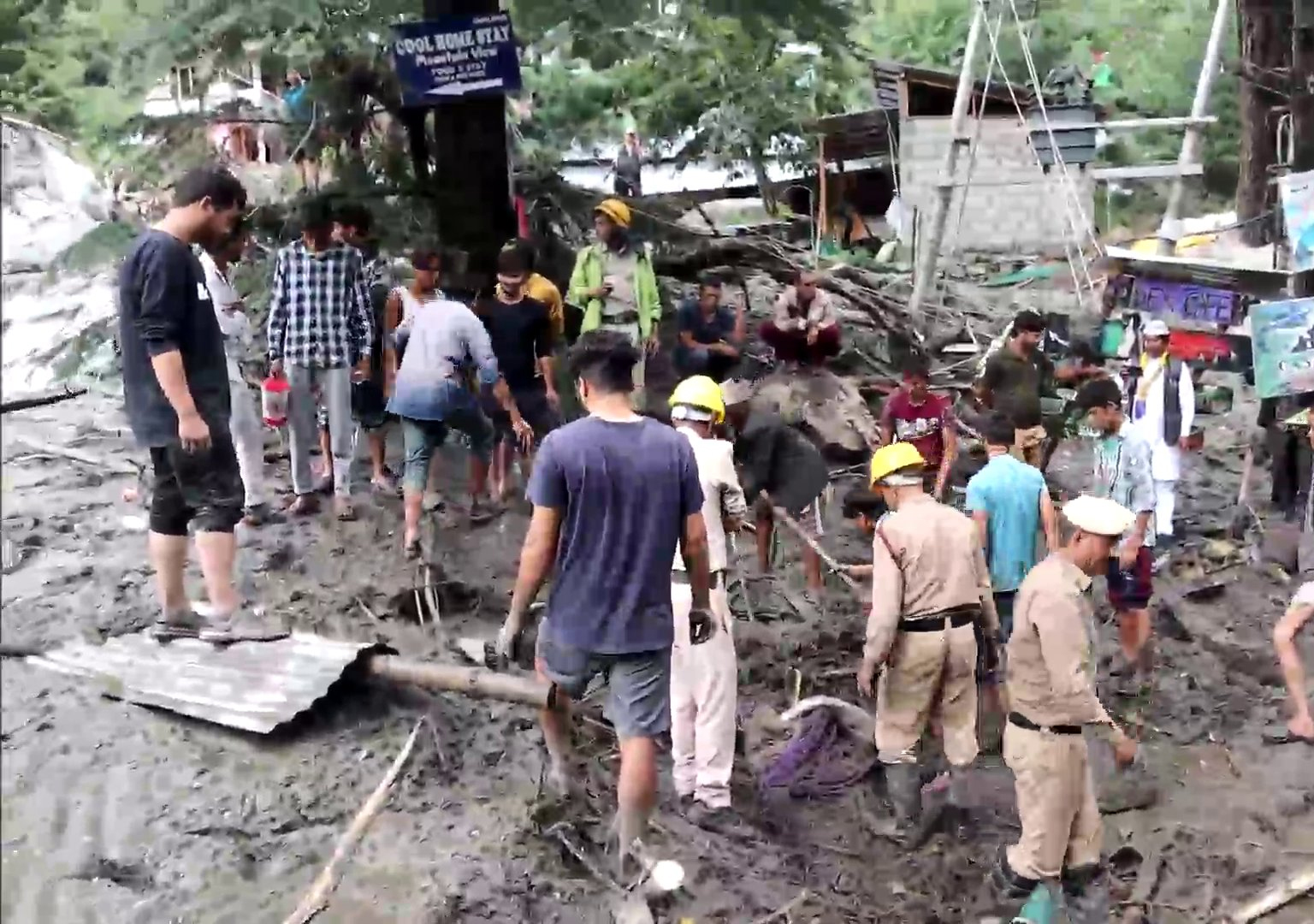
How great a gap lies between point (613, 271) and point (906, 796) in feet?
20.0

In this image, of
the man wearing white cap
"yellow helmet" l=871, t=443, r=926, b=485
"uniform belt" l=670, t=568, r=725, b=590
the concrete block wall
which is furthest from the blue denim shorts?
the concrete block wall

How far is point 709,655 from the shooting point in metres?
5.45

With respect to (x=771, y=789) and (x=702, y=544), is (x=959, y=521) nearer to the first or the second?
(x=702, y=544)

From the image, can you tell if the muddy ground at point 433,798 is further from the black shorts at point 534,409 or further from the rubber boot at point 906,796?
the black shorts at point 534,409

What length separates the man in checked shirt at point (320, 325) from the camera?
7.32 m

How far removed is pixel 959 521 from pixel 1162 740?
8.42 ft

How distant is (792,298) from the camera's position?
364 inches

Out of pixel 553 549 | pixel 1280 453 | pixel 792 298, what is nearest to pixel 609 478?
pixel 553 549

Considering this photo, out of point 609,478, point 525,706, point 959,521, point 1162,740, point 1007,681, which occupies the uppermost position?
point 609,478

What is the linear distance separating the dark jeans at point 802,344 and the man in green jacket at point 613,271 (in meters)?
0.94

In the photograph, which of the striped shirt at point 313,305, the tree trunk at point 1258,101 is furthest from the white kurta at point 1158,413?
the striped shirt at point 313,305

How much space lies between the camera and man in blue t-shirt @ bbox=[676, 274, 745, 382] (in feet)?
30.7

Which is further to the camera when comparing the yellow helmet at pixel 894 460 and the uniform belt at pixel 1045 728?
the yellow helmet at pixel 894 460

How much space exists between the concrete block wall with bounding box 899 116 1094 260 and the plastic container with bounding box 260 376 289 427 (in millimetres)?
16671
